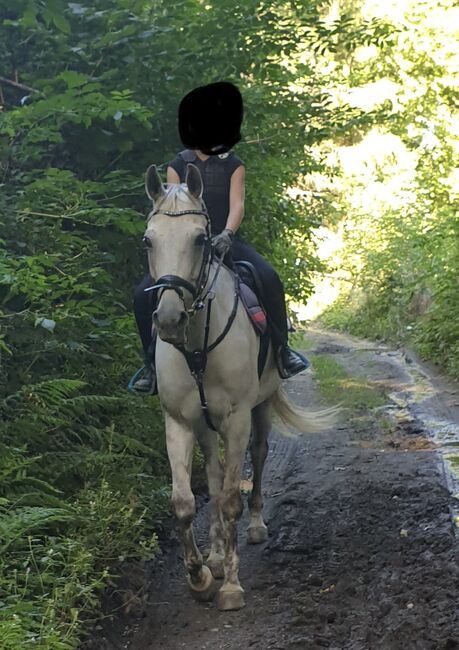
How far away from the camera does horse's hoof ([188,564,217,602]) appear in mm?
4996

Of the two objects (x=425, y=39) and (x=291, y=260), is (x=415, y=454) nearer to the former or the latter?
(x=291, y=260)

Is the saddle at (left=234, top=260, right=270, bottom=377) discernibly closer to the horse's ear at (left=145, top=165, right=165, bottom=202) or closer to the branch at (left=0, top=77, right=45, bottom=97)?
the horse's ear at (left=145, top=165, right=165, bottom=202)

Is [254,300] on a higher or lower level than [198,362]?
lower

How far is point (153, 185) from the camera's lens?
4.68 metres

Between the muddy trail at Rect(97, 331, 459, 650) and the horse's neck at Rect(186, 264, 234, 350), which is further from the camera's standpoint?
the horse's neck at Rect(186, 264, 234, 350)

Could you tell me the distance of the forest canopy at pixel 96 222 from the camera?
4.54m

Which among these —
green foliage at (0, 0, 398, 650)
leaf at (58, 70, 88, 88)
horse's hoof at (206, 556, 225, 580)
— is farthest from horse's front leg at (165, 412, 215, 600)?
leaf at (58, 70, 88, 88)

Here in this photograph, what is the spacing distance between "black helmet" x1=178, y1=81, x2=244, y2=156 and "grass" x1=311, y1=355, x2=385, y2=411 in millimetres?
4668

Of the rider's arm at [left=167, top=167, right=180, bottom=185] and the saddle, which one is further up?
the rider's arm at [left=167, top=167, right=180, bottom=185]

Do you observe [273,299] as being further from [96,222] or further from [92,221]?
[92,221]

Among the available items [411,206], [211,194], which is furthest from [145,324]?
[411,206]

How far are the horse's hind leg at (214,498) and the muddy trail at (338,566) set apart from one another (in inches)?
8.1

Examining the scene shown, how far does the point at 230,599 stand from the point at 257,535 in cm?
134

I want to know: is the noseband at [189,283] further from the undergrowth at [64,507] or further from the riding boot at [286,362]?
the riding boot at [286,362]
